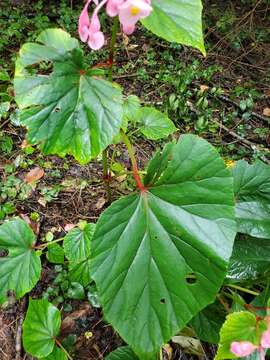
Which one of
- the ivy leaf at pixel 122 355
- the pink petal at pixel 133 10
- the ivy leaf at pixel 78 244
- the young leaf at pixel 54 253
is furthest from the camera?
the young leaf at pixel 54 253

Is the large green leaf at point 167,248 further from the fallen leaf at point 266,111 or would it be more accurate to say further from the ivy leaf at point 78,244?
the fallen leaf at point 266,111

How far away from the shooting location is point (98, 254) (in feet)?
3.28

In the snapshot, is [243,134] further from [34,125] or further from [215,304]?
[34,125]

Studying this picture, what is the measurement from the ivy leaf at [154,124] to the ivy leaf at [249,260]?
0.50m

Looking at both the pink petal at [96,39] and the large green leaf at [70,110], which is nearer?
the pink petal at [96,39]

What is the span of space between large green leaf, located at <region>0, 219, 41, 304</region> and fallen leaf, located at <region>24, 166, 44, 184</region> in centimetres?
52

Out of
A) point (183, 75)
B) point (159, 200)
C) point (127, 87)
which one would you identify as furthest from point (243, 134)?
point (159, 200)

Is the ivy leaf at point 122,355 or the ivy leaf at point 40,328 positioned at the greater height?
the ivy leaf at point 40,328

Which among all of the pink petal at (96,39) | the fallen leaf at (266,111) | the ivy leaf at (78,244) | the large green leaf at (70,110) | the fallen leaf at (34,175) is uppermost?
the pink petal at (96,39)

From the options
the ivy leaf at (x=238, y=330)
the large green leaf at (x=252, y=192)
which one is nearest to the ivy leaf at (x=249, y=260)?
the large green leaf at (x=252, y=192)

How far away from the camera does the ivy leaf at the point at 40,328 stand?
1.30 m

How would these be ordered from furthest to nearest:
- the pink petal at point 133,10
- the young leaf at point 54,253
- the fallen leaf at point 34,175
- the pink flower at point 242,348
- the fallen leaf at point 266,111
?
the fallen leaf at point 266,111
the fallen leaf at point 34,175
the young leaf at point 54,253
the pink flower at point 242,348
the pink petal at point 133,10

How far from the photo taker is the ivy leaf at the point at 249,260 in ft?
4.42

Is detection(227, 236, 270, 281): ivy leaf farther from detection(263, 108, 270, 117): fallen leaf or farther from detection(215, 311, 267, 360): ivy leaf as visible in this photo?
detection(263, 108, 270, 117): fallen leaf
